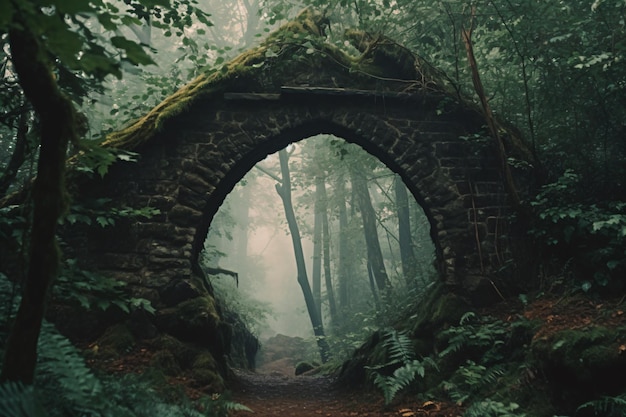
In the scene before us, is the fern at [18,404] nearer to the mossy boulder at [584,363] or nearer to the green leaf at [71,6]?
the green leaf at [71,6]

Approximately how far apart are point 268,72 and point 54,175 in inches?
198

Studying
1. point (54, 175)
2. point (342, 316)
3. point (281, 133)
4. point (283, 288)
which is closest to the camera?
point (54, 175)

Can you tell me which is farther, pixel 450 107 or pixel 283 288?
pixel 283 288

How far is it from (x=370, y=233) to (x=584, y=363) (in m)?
11.4

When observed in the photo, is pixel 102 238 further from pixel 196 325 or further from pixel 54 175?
pixel 54 175

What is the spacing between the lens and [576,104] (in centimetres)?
567

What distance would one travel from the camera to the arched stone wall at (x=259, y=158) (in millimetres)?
5488

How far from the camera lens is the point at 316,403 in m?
5.64

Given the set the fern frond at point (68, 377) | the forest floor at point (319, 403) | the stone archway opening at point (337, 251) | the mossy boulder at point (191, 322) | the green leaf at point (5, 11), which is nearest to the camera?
the green leaf at point (5, 11)

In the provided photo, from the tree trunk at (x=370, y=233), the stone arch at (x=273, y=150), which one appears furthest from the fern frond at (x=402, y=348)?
the tree trunk at (x=370, y=233)

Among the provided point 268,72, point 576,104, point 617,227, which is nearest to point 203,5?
point 268,72

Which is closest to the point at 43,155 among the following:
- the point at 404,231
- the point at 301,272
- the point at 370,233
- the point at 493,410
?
the point at 493,410

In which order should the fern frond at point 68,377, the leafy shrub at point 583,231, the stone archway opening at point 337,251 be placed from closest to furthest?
the fern frond at point 68,377 → the leafy shrub at point 583,231 → the stone archway opening at point 337,251

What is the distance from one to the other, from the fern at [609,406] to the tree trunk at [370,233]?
10.3 m
